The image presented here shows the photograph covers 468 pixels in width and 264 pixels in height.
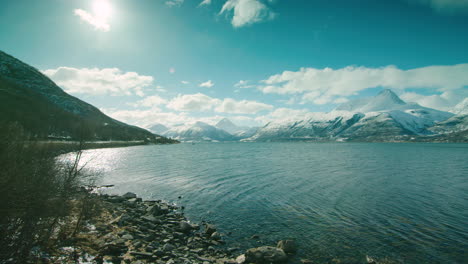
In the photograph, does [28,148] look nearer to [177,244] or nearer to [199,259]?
[177,244]

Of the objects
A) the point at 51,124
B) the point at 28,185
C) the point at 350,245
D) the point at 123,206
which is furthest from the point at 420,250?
the point at 51,124

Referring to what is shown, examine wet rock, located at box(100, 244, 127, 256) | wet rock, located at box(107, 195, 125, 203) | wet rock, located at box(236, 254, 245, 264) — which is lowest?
wet rock, located at box(236, 254, 245, 264)

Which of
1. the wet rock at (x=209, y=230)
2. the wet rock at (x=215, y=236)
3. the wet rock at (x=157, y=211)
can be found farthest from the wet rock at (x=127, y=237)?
Result: the wet rock at (x=157, y=211)

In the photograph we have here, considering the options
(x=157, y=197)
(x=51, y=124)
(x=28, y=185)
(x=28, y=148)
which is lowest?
(x=157, y=197)

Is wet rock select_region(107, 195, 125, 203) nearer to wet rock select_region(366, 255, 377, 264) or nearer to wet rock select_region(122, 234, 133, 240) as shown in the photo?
wet rock select_region(122, 234, 133, 240)

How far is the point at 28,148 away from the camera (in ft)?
58.0

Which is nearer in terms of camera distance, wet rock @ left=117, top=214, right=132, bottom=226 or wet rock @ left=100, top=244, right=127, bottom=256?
wet rock @ left=100, top=244, right=127, bottom=256

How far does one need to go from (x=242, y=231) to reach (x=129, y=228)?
12225 mm

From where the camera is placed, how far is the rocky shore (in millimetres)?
16797

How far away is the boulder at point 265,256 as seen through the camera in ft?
59.9

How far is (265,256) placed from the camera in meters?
18.4

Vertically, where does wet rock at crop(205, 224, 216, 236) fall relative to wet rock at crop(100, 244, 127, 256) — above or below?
below

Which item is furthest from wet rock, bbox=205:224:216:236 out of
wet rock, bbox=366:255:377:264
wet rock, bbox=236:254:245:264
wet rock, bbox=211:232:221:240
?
wet rock, bbox=366:255:377:264

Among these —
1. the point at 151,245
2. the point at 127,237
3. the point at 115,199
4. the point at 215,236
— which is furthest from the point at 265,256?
the point at 115,199
